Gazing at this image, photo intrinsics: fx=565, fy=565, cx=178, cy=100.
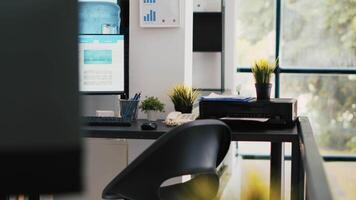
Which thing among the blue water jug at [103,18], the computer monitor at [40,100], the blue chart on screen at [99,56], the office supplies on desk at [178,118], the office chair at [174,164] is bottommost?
the office chair at [174,164]

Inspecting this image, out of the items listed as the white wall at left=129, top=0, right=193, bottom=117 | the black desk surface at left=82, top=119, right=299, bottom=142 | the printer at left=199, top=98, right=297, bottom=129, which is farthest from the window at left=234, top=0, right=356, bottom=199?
the black desk surface at left=82, top=119, right=299, bottom=142

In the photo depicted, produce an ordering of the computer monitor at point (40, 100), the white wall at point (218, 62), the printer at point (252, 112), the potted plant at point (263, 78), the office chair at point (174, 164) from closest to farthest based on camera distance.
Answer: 1. the computer monitor at point (40, 100)
2. the office chair at point (174, 164)
3. the printer at point (252, 112)
4. the potted plant at point (263, 78)
5. the white wall at point (218, 62)

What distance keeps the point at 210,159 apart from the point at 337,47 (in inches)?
142

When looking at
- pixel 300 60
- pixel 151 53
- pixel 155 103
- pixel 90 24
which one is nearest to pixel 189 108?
pixel 155 103

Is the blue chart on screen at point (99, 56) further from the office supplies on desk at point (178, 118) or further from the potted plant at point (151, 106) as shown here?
the office supplies on desk at point (178, 118)

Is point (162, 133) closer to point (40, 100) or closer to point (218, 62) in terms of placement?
point (40, 100)

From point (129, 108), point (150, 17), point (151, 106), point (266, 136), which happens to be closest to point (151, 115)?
point (151, 106)

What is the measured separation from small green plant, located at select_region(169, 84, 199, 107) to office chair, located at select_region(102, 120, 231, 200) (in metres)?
1.04

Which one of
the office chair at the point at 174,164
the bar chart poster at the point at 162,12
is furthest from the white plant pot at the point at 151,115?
the office chair at the point at 174,164

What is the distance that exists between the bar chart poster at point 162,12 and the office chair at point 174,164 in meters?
1.30

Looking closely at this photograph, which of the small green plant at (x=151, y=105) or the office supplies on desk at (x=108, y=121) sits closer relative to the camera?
the office supplies on desk at (x=108, y=121)

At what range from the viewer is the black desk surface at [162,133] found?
2781mm

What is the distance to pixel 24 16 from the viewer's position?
73 centimetres

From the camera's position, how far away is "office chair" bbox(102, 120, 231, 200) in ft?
7.25
